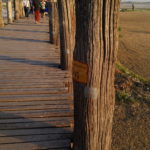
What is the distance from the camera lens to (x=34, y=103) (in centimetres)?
426

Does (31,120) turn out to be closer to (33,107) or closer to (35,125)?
(35,125)

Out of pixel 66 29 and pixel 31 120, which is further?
pixel 66 29

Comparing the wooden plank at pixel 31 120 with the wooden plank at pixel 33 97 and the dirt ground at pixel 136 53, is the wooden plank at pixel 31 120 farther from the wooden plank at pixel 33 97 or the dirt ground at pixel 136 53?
the dirt ground at pixel 136 53

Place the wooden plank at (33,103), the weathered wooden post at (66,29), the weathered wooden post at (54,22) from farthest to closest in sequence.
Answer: the weathered wooden post at (54,22) → the weathered wooden post at (66,29) → the wooden plank at (33,103)

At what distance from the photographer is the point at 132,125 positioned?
6.85 metres

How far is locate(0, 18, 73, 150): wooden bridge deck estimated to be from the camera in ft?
10.9

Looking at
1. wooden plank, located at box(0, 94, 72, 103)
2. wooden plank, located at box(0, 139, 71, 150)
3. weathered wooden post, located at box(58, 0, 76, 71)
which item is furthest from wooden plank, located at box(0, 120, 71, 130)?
weathered wooden post, located at box(58, 0, 76, 71)

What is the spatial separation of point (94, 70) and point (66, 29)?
3223 mm

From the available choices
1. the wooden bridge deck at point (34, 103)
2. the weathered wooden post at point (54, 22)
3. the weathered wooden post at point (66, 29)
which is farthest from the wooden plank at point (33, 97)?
the weathered wooden post at point (54, 22)

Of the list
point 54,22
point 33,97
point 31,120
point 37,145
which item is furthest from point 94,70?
point 54,22

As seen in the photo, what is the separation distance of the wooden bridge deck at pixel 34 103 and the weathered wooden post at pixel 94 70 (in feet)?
1.49

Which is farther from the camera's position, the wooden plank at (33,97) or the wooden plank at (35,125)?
the wooden plank at (33,97)

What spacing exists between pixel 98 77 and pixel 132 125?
4.43 m

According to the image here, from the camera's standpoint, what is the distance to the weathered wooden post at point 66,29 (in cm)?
566
